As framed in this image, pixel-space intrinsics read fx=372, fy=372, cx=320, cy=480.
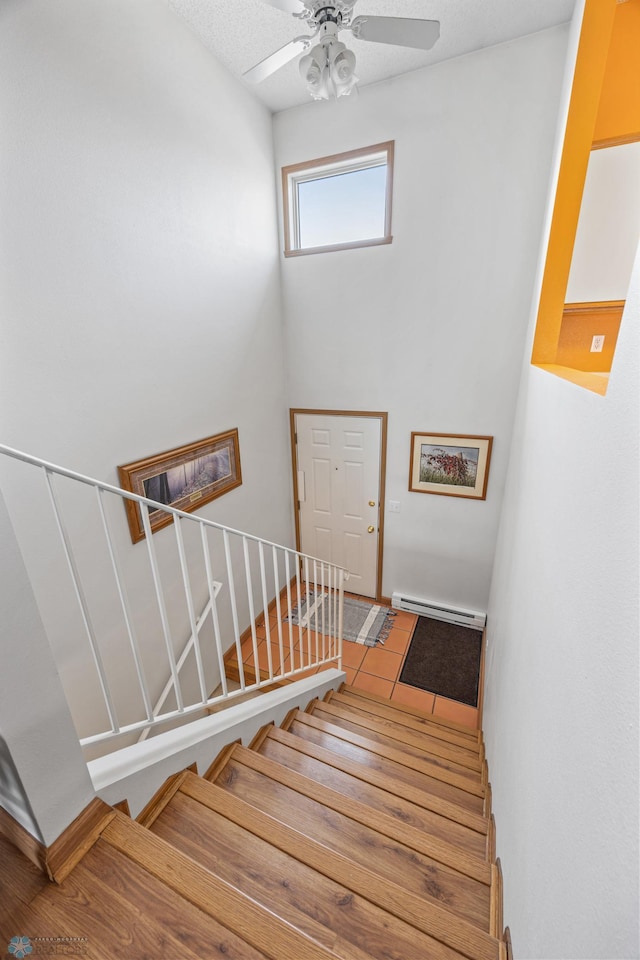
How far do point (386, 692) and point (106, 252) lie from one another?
3535 millimetres

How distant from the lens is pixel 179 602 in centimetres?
254

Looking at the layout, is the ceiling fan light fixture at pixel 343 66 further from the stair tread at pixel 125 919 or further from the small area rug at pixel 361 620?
the small area rug at pixel 361 620

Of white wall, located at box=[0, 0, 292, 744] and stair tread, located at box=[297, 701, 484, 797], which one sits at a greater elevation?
white wall, located at box=[0, 0, 292, 744]

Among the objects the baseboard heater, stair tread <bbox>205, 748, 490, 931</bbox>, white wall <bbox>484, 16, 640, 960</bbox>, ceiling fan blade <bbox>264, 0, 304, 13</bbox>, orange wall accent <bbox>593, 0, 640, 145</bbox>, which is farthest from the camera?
the baseboard heater

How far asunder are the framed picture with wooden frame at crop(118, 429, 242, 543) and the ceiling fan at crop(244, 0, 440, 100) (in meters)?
2.05

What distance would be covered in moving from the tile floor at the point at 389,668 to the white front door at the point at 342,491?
2.14 feet

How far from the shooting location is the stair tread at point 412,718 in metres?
2.40

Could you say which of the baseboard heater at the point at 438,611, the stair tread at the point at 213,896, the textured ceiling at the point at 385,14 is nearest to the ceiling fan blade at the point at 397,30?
the textured ceiling at the point at 385,14

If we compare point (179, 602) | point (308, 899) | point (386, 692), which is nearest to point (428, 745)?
point (386, 692)

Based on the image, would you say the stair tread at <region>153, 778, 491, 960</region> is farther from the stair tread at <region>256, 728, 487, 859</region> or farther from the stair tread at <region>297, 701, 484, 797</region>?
the stair tread at <region>297, 701, 484, 797</region>

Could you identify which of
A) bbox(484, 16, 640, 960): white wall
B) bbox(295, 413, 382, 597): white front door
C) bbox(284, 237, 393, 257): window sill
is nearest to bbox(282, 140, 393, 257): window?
bbox(284, 237, 393, 257): window sill

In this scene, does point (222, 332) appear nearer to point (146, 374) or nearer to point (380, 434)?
point (146, 374)

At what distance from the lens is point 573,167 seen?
1.92 meters

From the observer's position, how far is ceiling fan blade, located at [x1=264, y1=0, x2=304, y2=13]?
1.53 metres
